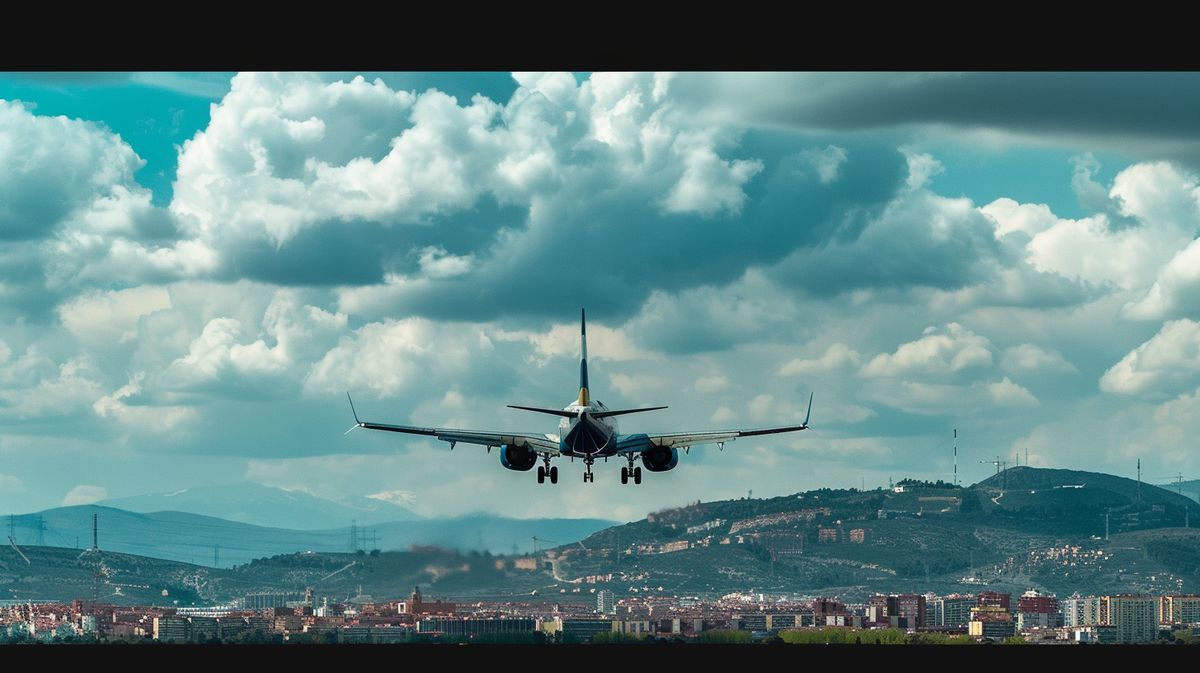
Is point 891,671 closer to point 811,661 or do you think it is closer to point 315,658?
point 811,661

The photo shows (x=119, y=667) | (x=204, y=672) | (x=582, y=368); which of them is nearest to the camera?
(x=204, y=672)

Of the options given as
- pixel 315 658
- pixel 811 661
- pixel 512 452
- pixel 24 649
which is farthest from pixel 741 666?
pixel 24 649

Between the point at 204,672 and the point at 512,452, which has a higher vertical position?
the point at 512,452
